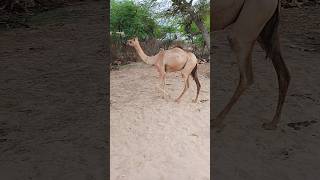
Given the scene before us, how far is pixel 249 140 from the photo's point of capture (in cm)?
301

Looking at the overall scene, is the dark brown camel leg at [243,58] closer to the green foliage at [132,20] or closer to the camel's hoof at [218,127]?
the camel's hoof at [218,127]

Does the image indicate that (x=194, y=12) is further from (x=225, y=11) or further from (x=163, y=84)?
(x=225, y=11)

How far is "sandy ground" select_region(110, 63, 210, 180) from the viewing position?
2.71 m

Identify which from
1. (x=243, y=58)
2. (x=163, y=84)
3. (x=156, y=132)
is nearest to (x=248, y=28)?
(x=243, y=58)

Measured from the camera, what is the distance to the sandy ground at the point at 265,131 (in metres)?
2.60

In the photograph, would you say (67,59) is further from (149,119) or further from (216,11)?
(216,11)

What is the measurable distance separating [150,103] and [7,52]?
115 inches

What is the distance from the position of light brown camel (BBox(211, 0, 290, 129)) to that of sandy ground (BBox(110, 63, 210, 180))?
1.47 feet

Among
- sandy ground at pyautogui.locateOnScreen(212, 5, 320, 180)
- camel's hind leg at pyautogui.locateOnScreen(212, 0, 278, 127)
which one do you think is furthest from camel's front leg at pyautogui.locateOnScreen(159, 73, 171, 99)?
camel's hind leg at pyautogui.locateOnScreen(212, 0, 278, 127)

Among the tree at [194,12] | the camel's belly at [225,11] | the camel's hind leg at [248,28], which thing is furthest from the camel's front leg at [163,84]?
the tree at [194,12]

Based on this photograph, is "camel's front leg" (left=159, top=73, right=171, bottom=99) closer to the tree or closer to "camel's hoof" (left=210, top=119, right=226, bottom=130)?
"camel's hoof" (left=210, top=119, right=226, bottom=130)

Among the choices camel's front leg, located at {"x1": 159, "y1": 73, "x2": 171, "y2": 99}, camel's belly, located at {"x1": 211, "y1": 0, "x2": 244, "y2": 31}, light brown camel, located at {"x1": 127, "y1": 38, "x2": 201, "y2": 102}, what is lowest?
camel's front leg, located at {"x1": 159, "y1": 73, "x2": 171, "y2": 99}

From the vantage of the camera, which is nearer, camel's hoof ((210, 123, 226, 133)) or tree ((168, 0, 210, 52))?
camel's hoof ((210, 123, 226, 133))

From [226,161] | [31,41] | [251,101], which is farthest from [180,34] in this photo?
[226,161]
